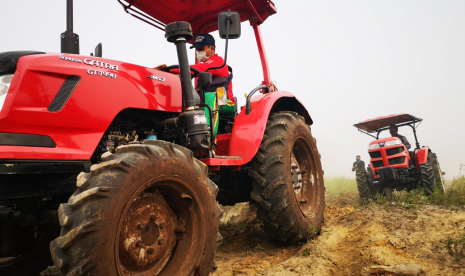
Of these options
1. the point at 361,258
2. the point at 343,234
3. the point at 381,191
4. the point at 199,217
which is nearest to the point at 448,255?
the point at 361,258

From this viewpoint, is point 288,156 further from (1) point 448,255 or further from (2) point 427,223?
(2) point 427,223

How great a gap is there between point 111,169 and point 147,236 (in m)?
0.52

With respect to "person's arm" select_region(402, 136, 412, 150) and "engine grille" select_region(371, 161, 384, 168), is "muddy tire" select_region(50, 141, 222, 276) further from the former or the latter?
"person's arm" select_region(402, 136, 412, 150)

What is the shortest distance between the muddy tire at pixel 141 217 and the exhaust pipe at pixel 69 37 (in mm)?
1232

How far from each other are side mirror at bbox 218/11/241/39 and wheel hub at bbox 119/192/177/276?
4.72ft

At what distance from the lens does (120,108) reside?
2533 mm

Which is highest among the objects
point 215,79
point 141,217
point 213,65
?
point 213,65

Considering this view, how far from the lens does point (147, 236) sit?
7.38 ft

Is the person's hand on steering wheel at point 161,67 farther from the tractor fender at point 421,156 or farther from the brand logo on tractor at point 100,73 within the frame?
the tractor fender at point 421,156

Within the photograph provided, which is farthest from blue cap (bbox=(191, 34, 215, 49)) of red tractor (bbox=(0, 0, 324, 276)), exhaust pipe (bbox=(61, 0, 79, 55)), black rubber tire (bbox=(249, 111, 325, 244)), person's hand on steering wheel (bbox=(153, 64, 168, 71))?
exhaust pipe (bbox=(61, 0, 79, 55))

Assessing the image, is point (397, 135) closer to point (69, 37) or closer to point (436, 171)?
point (436, 171)

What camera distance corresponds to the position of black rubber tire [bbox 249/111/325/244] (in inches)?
137

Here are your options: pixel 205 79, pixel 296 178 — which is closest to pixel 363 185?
pixel 296 178

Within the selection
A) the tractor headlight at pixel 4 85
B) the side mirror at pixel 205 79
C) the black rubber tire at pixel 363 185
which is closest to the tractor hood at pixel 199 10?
the side mirror at pixel 205 79
